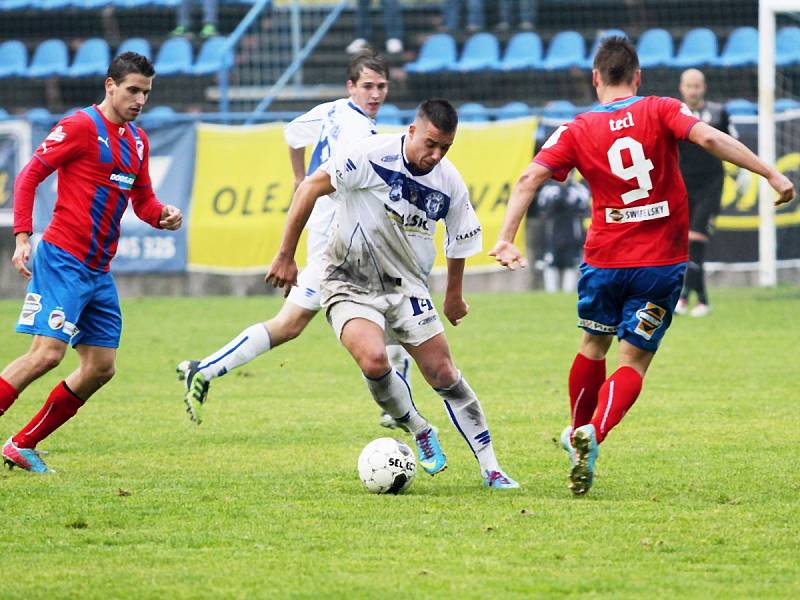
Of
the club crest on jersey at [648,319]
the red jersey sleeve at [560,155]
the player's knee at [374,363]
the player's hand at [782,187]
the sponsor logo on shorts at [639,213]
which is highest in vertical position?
the red jersey sleeve at [560,155]

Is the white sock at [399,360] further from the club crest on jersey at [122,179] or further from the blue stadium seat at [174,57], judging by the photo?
the blue stadium seat at [174,57]

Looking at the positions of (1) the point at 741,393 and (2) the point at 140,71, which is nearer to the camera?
(2) the point at 140,71

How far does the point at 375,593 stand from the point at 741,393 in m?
6.02

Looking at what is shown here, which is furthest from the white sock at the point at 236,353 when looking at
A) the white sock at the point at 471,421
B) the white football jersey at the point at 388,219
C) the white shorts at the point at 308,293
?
the white sock at the point at 471,421

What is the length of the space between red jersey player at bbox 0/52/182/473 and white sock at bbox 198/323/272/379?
790mm

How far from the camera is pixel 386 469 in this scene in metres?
6.71

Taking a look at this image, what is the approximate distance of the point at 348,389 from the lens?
10.9 meters

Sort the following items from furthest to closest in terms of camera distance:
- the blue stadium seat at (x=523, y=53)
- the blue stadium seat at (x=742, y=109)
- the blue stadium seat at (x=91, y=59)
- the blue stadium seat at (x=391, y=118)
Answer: the blue stadium seat at (x=91, y=59) → the blue stadium seat at (x=523, y=53) → the blue stadium seat at (x=391, y=118) → the blue stadium seat at (x=742, y=109)

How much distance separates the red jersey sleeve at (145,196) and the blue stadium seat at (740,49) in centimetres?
1550

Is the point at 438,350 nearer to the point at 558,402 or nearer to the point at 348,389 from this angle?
the point at 558,402

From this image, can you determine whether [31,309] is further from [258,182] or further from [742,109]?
[742,109]

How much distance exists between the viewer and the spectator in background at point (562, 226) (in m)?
17.6

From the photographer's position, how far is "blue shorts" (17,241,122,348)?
727 cm

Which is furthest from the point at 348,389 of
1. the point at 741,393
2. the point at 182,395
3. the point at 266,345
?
the point at 741,393
